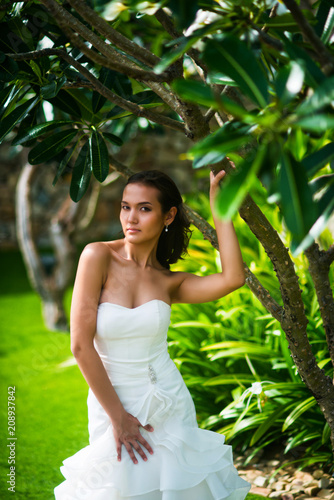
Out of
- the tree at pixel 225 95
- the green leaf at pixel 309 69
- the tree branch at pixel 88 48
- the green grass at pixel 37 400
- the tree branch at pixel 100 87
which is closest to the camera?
the tree at pixel 225 95

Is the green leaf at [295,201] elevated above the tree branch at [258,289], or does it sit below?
above

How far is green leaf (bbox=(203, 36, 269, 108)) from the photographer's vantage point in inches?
34.2

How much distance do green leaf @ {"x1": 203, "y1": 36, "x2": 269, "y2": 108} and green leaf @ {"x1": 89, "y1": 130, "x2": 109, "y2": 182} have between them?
70 cm

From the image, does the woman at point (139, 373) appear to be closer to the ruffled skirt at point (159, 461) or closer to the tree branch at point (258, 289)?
the ruffled skirt at point (159, 461)

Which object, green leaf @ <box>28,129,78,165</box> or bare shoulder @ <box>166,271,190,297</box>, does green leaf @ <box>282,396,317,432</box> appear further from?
green leaf @ <box>28,129,78,165</box>

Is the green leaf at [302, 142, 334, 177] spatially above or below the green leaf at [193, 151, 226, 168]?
above

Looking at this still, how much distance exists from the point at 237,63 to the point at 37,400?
8.86 ft

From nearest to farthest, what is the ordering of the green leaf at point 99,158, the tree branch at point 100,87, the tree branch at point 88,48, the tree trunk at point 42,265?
the tree branch at point 88,48
the tree branch at point 100,87
the green leaf at point 99,158
the tree trunk at point 42,265

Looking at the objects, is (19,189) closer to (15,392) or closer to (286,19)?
(15,392)

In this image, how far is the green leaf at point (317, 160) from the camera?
956mm

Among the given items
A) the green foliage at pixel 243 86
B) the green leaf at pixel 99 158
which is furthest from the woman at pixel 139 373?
the green foliage at pixel 243 86

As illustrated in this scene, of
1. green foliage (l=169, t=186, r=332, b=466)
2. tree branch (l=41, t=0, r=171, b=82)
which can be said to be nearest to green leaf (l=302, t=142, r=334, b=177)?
tree branch (l=41, t=0, r=171, b=82)

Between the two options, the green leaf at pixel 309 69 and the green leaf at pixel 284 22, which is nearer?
the green leaf at pixel 309 69

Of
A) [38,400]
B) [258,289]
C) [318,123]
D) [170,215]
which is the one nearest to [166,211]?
[170,215]
